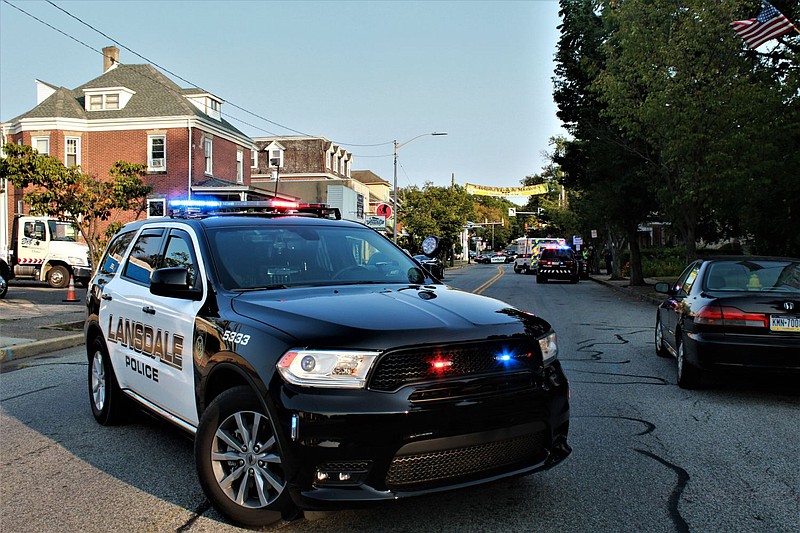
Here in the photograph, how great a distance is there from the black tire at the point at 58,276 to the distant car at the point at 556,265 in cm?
2093

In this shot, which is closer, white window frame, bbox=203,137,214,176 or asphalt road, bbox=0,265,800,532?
asphalt road, bbox=0,265,800,532

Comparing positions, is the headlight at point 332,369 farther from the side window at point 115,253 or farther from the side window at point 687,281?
Answer: the side window at point 687,281

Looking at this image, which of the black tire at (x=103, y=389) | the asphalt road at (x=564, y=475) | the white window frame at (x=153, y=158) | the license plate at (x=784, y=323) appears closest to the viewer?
the asphalt road at (x=564, y=475)

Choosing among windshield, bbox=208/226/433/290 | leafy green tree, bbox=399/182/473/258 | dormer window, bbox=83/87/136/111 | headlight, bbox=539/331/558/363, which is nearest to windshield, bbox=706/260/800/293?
windshield, bbox=208/226/433/290

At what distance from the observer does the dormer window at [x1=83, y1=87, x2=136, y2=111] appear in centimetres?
3556

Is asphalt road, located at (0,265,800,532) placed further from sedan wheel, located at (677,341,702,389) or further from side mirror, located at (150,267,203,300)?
side mirror, located at (150,267,203,300)

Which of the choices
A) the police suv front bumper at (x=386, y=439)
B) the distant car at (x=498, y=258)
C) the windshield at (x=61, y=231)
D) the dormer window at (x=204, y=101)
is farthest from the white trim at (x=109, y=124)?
the distant car at (x=498, y=258)

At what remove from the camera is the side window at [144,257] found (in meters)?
5.49

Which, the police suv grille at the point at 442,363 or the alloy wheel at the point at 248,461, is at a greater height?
the police suv grille at the point at 442,363

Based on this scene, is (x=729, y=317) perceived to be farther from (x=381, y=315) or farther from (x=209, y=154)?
(x=209, y=154)

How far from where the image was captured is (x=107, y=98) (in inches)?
1407

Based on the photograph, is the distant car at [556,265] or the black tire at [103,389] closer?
the black tire at [103,389]

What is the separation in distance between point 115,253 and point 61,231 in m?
20.8

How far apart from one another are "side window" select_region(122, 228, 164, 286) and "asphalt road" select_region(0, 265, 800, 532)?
1.23m
